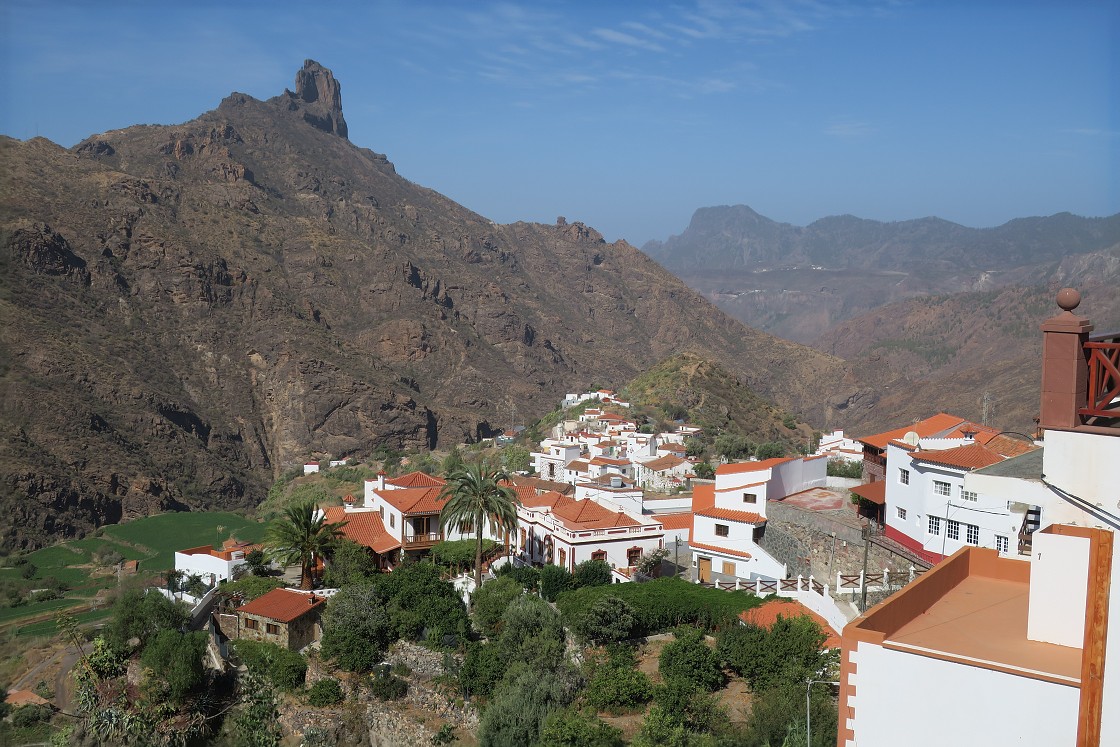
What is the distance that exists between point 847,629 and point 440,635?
2111cm

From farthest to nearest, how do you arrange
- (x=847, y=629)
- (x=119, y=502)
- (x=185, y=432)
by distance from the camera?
(x=185, y=432), (x=119, y=502), (x=847, y=629)

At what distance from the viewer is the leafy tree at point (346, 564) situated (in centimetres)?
3206

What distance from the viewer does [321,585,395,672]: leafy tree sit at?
27.2m

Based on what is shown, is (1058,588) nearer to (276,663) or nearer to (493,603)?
(493,603)

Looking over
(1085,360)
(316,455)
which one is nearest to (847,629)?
(1085,360)

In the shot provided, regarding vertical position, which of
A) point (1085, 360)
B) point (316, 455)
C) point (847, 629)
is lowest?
point (316, 455)

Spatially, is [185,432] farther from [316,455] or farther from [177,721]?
[177,721]

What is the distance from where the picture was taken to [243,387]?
353 ft

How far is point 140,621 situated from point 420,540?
10047mm

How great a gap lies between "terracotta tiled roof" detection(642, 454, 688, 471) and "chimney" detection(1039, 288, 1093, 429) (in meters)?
49.7

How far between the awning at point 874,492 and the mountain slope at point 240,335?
200ft

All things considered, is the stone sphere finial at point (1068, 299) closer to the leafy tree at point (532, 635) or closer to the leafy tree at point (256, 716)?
the leafy tree at point (532, 635)

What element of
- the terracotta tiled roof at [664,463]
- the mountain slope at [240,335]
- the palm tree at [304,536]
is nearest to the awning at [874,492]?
the palm tree at [304,536]

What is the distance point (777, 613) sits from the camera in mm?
23125
